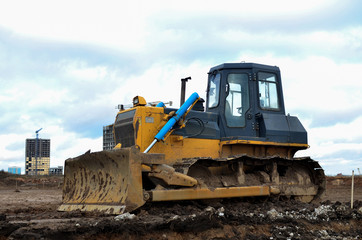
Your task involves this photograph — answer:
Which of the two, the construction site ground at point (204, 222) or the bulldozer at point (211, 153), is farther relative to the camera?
the bulldozer at point (211, 153)

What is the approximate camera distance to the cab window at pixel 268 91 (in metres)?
11.7

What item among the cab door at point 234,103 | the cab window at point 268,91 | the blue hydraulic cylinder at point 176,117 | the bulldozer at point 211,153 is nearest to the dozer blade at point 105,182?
the bulldozer at point 211,153

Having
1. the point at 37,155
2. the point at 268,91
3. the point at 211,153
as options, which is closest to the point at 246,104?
the point at 268,91

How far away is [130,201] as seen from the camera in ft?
27.3

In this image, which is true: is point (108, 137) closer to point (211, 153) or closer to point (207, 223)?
point (211, 153)

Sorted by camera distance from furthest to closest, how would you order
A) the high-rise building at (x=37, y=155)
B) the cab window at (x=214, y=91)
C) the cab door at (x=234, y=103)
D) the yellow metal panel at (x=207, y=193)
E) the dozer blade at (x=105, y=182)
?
the high-rise building at (x=37, y=155) < the cab window at (x=214, y=91) < the cab door at (x=234, y=103) < the yellow metal panel at (x=207, y=193) < the dozer blade at (x=105, y=182)

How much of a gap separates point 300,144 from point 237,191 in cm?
294

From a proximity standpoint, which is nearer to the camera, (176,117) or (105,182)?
(105,182)

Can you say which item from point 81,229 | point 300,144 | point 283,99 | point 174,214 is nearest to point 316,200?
point 300,144

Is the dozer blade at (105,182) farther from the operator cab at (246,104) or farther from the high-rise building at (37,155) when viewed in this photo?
the high-rise building at (37,155)

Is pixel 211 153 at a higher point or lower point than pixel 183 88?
lower

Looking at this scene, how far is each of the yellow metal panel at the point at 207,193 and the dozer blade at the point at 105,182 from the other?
17.9 inches

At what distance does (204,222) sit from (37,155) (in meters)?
93.7

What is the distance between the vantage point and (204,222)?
802 cm
